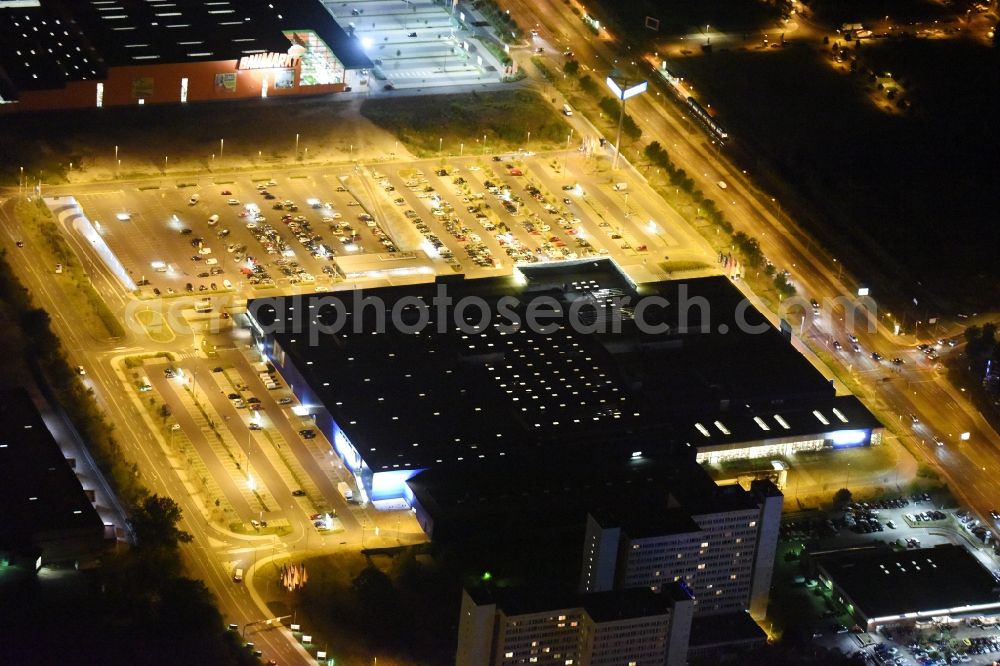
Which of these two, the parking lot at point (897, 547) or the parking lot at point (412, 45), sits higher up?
the parking lot at point (412, 45)

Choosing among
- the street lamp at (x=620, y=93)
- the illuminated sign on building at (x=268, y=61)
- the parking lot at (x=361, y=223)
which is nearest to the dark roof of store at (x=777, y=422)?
the parking lot at (x=361, y=223)

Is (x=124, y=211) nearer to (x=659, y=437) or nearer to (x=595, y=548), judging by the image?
(x=659, y=437)

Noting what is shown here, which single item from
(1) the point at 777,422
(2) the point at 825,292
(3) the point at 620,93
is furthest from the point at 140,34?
(1) the point at 777,422

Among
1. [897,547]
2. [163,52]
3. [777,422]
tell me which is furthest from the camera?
[163,52]

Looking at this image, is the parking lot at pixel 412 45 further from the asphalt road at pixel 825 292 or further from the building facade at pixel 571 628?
the building facade at pixel 571 628

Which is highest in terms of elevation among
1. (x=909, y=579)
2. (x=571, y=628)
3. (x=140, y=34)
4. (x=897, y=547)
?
(x=140, y=34)

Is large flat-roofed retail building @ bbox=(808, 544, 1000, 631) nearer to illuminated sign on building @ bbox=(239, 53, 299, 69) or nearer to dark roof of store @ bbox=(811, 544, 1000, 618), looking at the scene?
dark roof of store @ bbox=(811, 544, 1000, 618)

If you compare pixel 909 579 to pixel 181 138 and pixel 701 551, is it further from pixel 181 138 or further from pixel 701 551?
pixel 181 138
